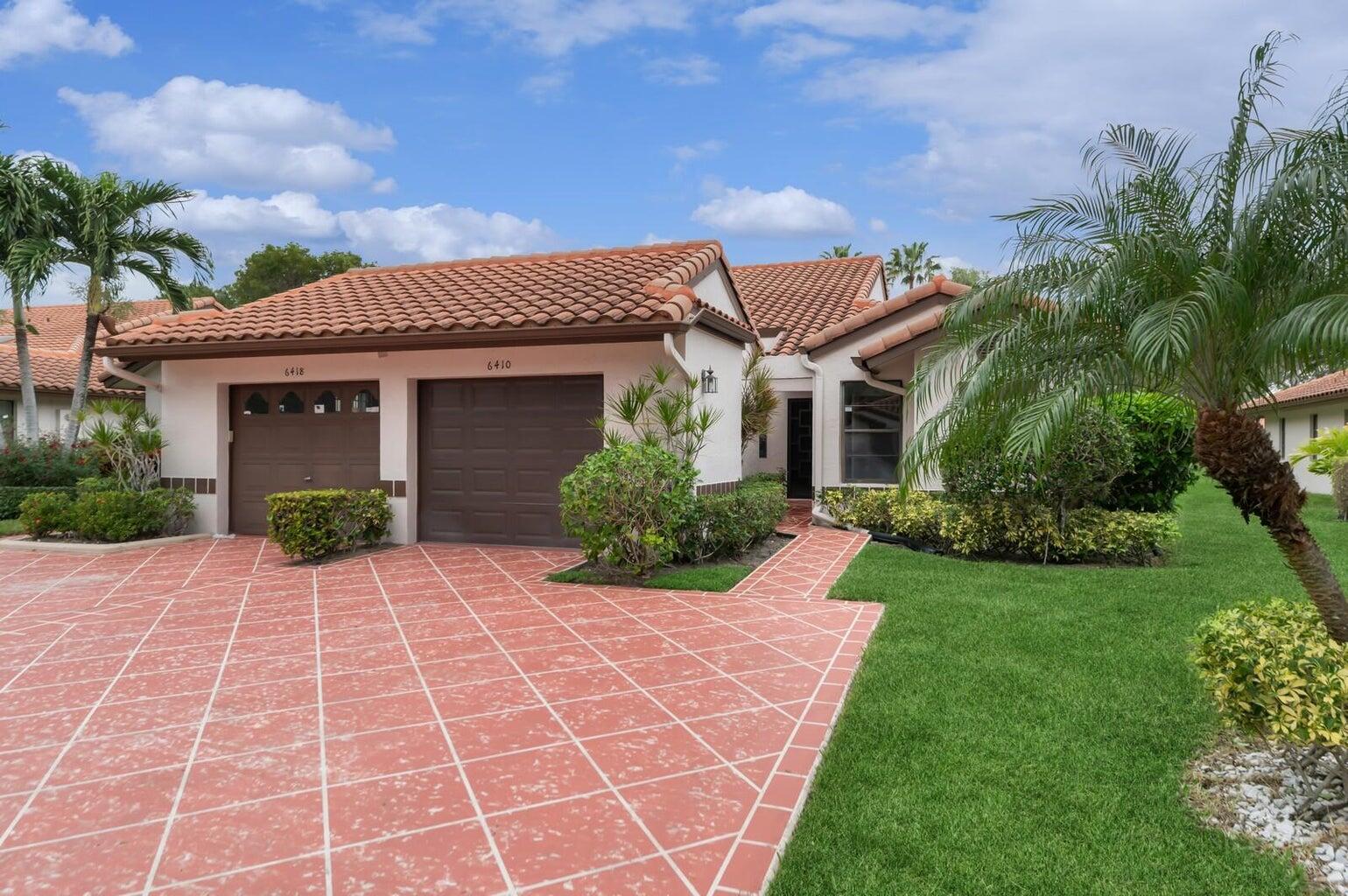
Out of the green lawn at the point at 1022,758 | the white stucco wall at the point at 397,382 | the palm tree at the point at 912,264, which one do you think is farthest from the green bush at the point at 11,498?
the palm tree at the point at 912,264

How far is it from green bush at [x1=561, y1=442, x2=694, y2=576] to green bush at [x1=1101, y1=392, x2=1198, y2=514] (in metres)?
6.21

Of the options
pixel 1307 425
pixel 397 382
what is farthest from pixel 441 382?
pixel 1307 425

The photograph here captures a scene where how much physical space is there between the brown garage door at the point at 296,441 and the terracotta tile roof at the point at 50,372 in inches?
390

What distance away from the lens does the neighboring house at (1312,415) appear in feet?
70.2

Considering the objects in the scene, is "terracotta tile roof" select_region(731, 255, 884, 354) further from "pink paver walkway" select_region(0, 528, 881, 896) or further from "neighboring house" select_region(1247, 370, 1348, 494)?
"neighboring house" select_region(1247, 370, 1348, 494)

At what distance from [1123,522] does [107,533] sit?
1468 centimetres

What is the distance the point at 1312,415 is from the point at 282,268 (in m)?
42.6

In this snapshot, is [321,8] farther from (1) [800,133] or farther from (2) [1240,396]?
(2) [1240,396]

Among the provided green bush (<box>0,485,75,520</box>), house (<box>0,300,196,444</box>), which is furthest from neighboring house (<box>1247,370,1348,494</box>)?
house (<box>0,300,196,444</box>)

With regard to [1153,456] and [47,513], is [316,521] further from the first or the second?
[1153,456]

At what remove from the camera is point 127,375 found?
42.5 feet

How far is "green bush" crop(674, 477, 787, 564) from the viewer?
10336 mm

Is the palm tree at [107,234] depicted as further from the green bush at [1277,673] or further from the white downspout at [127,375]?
the green bush at [1277,673]

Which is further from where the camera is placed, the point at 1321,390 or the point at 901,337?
the point at 1321,390
